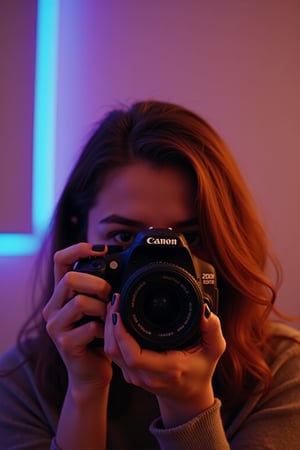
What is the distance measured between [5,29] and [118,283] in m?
0.81

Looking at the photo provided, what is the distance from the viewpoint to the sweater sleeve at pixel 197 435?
1.45 feet

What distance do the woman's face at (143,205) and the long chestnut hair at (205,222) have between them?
2cm

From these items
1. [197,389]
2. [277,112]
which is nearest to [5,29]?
[277,112]

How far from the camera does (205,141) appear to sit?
24.7 inches

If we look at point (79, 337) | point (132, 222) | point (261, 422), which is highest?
point (132, 222)

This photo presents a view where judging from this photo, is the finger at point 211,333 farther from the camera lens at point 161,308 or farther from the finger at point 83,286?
the finger at point 83,286

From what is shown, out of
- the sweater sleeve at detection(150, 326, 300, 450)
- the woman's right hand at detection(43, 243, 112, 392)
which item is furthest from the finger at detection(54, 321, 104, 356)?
the sweater sleeve at detection(150, 326, 300, 450)

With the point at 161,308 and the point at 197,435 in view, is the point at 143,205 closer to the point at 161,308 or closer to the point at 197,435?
the point at 161,308

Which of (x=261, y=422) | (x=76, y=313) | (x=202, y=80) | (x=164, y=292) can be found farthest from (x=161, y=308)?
(x=202, y=80)

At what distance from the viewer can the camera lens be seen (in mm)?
425

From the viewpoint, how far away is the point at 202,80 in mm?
1100

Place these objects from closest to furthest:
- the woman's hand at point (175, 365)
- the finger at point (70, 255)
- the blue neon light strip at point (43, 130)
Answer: the woman's hand at point (175, 365)
the finger at point (70, 255)
the blue neon light strip at point (43, 130)

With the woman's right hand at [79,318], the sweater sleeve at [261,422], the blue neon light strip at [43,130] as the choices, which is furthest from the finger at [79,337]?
the blue neon light strip at [43,130]

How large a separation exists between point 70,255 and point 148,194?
0.15 meters
